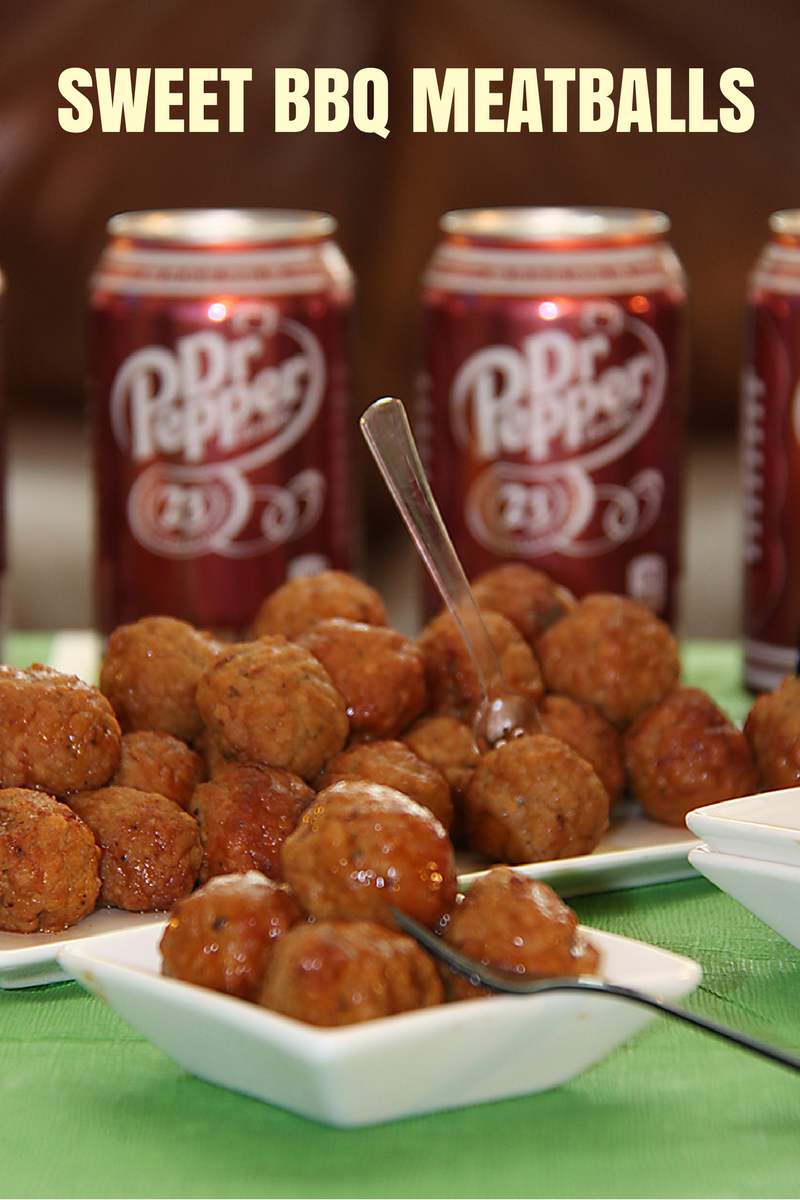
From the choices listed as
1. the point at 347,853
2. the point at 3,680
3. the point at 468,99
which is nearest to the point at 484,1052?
the point at 347,853

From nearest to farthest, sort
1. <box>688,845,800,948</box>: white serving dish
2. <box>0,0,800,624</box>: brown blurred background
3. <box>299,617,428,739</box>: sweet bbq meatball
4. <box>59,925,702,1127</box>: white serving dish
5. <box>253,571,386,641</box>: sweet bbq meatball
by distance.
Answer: <box>59,925,702,1127</box>: white serving dish < <box>688,845,800,948</box>: white serving dish < <box>299,617,428,739</box>: sweet bbq meatball < <box>253,571,386,641</box>: sweet bbq meatball < <box>0,0,800,624</box>: brown blurred background

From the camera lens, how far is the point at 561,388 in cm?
158

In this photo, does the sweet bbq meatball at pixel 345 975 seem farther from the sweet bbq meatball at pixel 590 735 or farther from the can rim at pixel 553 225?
the can rim at pixel 553 225

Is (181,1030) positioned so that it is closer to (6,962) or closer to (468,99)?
(6,962)

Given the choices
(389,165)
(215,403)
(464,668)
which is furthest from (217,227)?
(389,165)

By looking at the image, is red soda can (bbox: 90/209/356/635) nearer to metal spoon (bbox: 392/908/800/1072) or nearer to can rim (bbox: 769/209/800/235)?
can rim (bbox: 769/209/800/235)

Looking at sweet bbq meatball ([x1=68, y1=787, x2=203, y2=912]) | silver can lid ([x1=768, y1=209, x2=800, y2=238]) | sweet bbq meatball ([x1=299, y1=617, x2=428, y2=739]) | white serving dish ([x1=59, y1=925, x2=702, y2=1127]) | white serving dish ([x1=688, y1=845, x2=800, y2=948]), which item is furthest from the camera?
silver can lid ([x1=768, y1=209, x2=800, y2=238])

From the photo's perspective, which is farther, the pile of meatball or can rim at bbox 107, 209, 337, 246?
can rim at bbox 107, 209, 337, 246

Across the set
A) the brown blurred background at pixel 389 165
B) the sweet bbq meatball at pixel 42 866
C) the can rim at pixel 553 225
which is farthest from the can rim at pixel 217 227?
the brown blurred background at pixel 389 165

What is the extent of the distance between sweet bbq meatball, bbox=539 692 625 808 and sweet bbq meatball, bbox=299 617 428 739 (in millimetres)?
88

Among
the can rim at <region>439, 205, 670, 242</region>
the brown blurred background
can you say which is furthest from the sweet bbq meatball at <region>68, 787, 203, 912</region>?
the brown blurred background

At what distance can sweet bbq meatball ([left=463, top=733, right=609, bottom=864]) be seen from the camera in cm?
98

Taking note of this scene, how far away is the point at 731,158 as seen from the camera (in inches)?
115

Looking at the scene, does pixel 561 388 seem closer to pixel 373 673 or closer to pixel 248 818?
pixel 373 673
